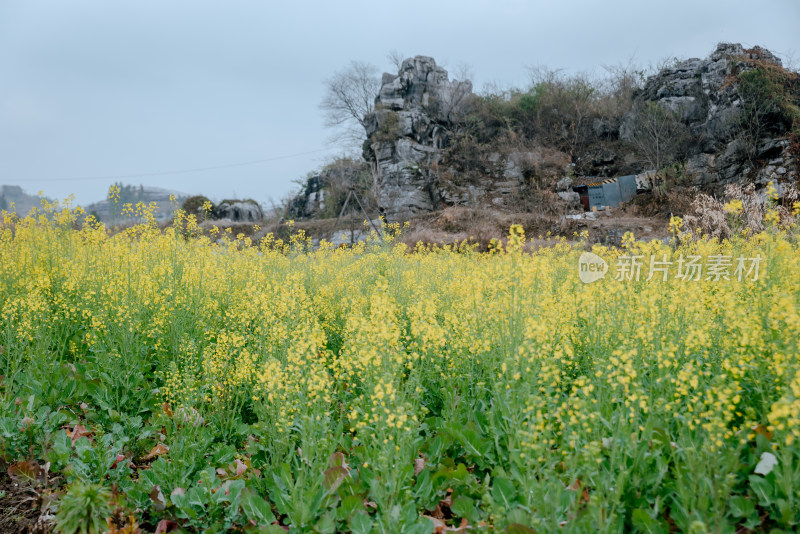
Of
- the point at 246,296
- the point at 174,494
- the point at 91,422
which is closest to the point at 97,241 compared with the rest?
the point at 246,296

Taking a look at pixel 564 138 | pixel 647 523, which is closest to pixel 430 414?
pixel 647 523

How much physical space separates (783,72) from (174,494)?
101 ft

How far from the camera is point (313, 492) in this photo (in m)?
2.25

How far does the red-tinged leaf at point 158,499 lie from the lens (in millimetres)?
2586

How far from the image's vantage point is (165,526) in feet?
8.24

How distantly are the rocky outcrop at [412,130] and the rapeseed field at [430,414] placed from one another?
2349cm

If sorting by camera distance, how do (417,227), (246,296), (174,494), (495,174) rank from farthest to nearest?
(495,174), (417,227), (246,296), (174,494)

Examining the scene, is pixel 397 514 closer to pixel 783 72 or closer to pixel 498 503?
pixel 498 503

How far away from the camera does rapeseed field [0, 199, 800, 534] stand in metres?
2.02

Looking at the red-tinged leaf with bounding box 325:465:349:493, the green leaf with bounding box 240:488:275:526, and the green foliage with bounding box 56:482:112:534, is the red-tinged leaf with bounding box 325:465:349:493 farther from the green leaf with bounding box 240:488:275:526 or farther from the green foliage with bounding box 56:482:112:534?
the green foliage with bounding box 56:482:112:534

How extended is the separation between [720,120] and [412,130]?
A: 17.6 m

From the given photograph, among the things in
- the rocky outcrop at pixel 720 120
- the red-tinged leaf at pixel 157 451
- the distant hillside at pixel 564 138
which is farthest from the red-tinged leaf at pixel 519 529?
the rocky outcrop at pixel 720 120

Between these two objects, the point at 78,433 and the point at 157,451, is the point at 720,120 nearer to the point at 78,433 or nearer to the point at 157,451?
the point at 157,451

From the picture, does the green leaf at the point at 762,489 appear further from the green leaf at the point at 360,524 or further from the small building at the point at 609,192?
the small building at the point at 609,192
